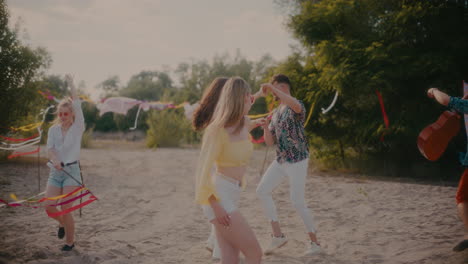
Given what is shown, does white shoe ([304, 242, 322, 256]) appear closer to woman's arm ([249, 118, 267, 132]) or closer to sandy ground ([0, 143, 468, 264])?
sandy ground ([0, 143, 468, 264])

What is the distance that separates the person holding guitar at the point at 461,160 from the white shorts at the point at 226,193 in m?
1.92

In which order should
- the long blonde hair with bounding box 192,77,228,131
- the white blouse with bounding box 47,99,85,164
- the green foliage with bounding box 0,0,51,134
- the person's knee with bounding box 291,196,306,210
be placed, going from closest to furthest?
the long blonde hair with bounding box 192,77,228,131 < the person's knee with bounding box 291,196,306,210 < the white blouse with bounding box 47,99,85,164 < the green foliage with bounding box 0,0,51,134

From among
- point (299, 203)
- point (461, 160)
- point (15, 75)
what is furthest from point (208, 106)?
point (15, 75)

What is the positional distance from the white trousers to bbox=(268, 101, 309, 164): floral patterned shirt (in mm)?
78

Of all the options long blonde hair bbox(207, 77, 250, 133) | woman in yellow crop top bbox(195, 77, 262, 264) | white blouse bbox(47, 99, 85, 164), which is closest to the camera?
woman in yellow crop top bbox(195, 77, 262, 264)

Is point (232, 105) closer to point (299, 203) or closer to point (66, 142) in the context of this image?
point (299, 203)

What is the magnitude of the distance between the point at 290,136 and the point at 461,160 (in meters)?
1.64

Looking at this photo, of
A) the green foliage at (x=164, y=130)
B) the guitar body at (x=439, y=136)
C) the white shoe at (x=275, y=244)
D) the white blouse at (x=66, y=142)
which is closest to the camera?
the guitar body at (x=439, y=136)

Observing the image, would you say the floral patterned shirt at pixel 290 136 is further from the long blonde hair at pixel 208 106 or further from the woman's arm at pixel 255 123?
the long blonde hair at pixel 208 106

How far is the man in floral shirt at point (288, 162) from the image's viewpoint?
3465 mm

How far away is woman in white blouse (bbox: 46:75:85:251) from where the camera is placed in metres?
3.61

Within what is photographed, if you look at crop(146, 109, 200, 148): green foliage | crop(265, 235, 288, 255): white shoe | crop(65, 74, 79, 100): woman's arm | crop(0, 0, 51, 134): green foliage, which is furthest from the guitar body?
crop(146, 109, 200, 148): green foliage

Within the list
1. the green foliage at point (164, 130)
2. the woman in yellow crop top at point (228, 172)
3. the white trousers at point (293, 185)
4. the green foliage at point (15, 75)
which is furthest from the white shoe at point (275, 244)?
the green foliage at point (164, 130)

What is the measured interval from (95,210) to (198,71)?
2989cm
